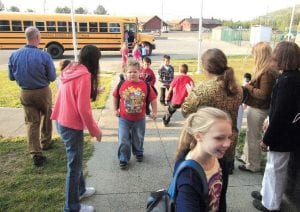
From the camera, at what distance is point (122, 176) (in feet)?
15.0

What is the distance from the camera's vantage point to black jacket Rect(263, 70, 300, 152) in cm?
310

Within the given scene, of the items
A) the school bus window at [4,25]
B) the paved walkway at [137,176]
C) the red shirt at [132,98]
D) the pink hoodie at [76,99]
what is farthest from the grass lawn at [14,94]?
the school bus window at [4,25]

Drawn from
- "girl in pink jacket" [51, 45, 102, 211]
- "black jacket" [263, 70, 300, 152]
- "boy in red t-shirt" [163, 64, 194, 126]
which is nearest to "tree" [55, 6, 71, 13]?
"boy in red t-shirt" [163, 64, 194, 126]

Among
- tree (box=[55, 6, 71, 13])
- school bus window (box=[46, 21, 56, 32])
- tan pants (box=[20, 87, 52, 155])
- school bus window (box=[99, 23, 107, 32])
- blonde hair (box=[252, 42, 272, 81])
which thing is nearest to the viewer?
blonde hair (box=[252, 42, 272, 81])

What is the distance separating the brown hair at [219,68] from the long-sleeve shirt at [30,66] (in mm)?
2520

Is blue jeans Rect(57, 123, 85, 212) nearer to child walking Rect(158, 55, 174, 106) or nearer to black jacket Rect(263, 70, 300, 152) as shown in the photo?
black jacket Rect(263, 70, 300, 152)

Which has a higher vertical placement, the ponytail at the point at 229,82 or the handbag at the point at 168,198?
the ponytail at the point at 229,82

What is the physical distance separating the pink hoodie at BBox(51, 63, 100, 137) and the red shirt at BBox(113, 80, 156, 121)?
1272mm

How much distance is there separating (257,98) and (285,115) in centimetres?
99

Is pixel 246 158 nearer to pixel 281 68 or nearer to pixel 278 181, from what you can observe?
pixel 278 181

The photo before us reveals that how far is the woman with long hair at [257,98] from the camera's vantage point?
398 centimetres

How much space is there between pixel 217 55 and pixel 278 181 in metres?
1.49

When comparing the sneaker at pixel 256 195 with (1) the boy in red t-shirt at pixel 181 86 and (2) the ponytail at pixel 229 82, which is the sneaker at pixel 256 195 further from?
(1) the boy in red t-shirt at pixel 181 86

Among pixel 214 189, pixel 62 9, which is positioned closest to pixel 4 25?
pixel 214 189
